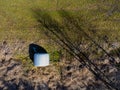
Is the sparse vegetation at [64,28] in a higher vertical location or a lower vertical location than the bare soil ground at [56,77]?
higher

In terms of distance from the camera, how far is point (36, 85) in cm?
1541

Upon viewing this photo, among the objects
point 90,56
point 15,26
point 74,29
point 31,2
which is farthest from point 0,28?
point 90,56

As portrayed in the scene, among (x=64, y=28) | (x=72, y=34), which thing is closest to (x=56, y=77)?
(x=72, y=34)

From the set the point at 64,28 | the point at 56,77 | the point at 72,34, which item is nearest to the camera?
the point at 56,77

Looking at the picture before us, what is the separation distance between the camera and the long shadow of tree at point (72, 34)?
15860 mm

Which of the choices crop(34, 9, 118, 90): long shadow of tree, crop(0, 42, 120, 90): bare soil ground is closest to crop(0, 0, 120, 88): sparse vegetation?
crop(34, 9, 118, 90): long shadow of tree

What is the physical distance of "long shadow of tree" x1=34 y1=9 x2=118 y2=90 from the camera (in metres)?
15.9

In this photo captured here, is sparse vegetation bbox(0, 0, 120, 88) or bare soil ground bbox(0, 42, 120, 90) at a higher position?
sparse vegetation bbox(0, 0, 120, 88)

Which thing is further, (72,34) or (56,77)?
(72,34)

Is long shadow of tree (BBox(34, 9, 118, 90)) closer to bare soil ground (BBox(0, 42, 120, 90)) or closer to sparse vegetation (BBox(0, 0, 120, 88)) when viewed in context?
sparse vegetation (BBox(0, 0, 120, 88))

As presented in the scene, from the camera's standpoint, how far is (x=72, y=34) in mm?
17312

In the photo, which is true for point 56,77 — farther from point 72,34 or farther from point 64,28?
point 64,28

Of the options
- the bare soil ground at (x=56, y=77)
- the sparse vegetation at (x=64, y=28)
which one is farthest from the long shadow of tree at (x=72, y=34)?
the bare soil ground at (x=56, y=77)

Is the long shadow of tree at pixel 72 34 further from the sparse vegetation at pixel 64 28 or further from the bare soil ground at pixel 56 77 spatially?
the bare soil ground at pixel 56 77
